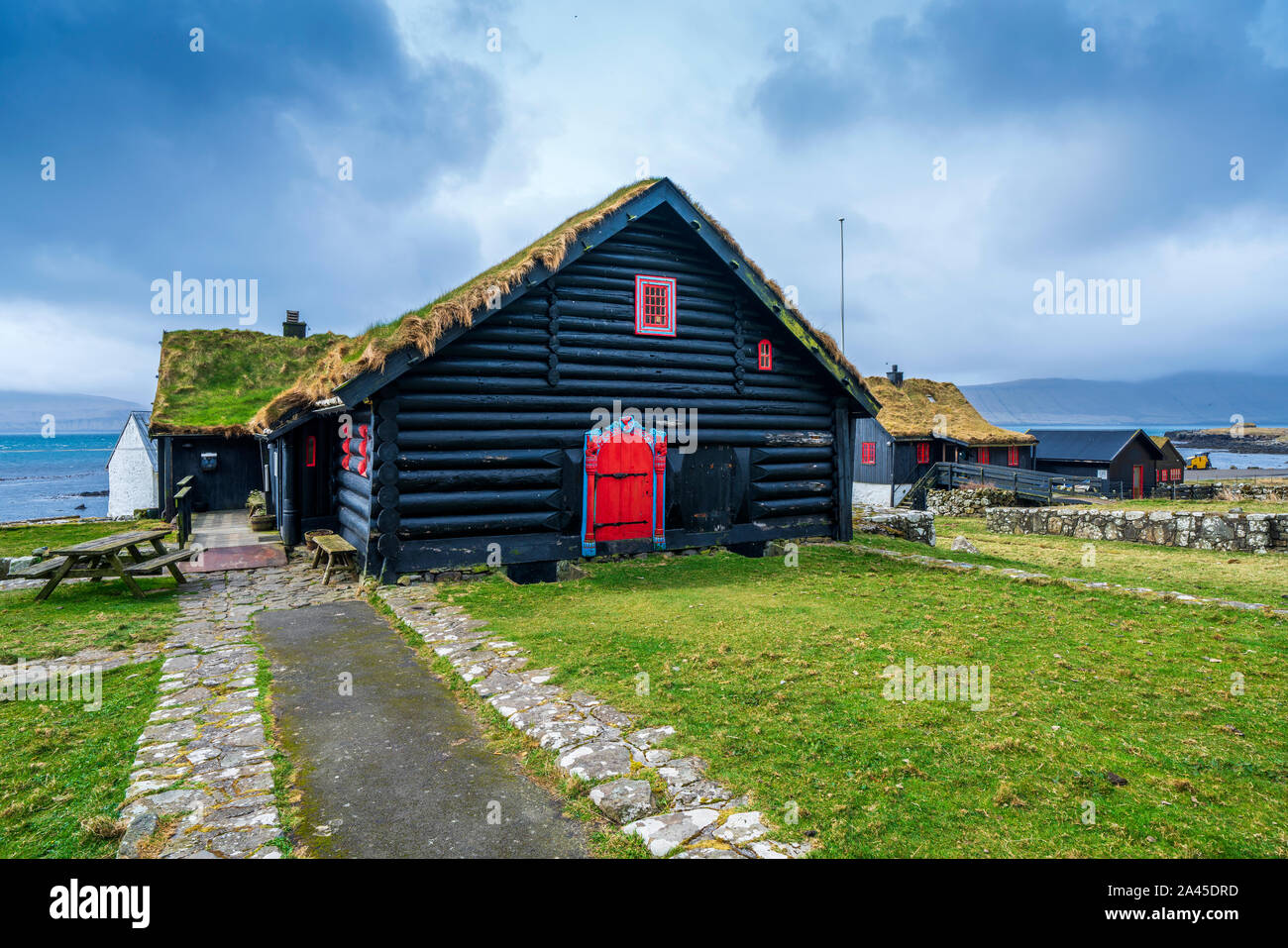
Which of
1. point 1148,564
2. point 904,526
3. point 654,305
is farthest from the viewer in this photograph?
point 904,526

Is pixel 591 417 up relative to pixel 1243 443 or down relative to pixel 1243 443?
down

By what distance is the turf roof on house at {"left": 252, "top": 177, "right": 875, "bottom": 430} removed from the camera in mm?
10773

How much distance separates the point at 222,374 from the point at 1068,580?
90.6ft

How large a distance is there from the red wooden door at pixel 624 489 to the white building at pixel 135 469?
27392mm

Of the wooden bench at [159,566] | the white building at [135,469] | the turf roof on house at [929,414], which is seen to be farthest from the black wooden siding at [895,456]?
the white building at [135,469]

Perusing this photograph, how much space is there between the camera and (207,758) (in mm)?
4883

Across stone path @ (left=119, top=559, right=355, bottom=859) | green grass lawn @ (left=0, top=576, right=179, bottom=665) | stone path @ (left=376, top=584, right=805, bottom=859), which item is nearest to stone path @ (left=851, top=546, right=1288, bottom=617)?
stone path @ (left=376, top=584, right=805, bottom=859)

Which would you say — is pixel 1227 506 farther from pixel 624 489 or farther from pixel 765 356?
pixel 624 489

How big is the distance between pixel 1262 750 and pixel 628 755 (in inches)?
172

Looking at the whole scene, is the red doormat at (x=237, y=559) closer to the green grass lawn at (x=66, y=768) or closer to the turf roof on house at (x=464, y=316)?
the turf roof on house at (x=464, y=316)

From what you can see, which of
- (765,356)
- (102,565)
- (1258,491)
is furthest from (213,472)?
(1258,491)

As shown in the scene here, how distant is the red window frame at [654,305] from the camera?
43.6 feet
